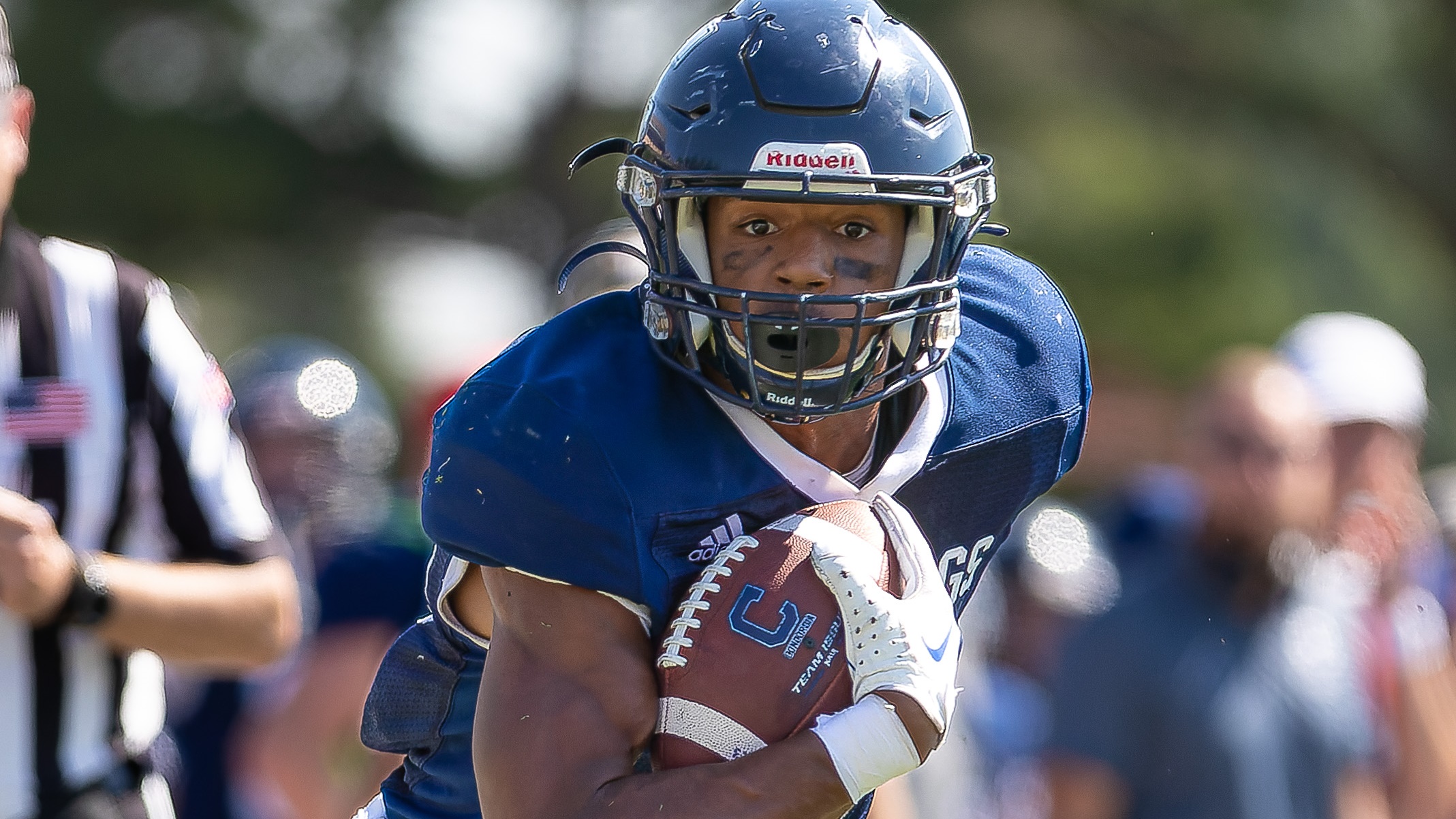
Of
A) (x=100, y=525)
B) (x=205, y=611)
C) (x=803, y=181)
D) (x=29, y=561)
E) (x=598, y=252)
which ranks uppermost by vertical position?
(x=803, y=181)

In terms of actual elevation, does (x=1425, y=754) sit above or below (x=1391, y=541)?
below

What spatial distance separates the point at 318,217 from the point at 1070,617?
7090 mm

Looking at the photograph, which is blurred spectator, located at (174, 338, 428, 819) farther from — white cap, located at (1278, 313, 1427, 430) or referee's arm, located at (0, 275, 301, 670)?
white cap, located at (1278, 313, 1427, 430)

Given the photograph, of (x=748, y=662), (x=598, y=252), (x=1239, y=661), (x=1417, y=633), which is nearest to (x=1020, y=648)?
(x=1417, y=633)

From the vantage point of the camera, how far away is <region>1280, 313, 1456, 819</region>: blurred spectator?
16.8 ft

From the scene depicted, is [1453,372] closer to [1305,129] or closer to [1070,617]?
[1305,129]

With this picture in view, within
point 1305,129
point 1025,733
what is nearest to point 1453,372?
point 1305,129

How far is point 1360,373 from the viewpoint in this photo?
5.25m

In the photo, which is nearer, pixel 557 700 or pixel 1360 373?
pixel 557 700

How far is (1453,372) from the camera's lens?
13258 mm

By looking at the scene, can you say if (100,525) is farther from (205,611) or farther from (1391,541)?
(1391,541)

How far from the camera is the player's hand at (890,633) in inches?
94.1

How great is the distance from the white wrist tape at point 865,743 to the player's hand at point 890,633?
32 millimetres

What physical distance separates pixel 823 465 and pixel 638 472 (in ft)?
1.02
